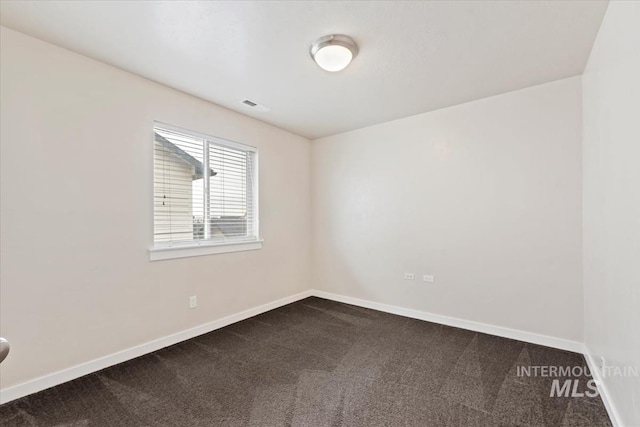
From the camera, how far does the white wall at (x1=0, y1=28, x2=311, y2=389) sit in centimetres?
201

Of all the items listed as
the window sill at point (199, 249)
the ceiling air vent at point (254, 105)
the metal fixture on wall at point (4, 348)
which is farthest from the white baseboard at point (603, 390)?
the ceiling air vent at point (254, 105)

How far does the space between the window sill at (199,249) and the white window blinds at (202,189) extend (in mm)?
70

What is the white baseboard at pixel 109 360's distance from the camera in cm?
199

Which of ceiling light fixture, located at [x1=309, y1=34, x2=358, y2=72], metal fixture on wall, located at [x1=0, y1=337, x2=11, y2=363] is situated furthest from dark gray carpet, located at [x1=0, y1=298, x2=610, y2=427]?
ceiling light fixture, located at [x1=309, y1=34, x2=358, y2=72]

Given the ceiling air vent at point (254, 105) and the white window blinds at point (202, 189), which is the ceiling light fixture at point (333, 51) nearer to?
the ceiling air vent at point (254, 105)

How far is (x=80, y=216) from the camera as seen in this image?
90.1 inches

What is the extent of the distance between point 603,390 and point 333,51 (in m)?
3.04

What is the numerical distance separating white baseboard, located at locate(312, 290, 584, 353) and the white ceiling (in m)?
2.46

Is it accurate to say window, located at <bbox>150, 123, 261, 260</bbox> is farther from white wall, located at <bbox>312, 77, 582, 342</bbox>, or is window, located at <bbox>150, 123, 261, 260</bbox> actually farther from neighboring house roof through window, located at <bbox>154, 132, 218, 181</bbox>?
white wall, located at <bbox>312, 77, 582, 342</bbox>

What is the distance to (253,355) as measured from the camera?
2.62m

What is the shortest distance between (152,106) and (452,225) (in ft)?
11.2

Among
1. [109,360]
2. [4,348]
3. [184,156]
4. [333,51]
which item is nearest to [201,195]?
[184,156]

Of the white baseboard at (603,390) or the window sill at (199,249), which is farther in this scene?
the window sill at (199,249)

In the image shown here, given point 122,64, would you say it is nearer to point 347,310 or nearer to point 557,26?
point 557,26
